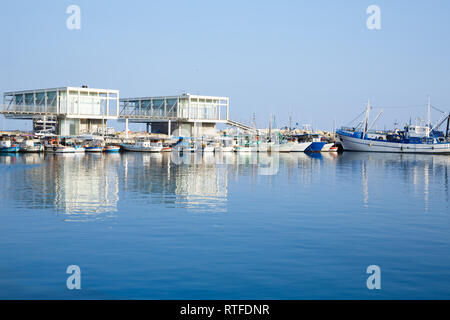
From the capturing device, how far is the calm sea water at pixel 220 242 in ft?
51.6

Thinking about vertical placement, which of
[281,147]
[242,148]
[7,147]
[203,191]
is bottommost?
[203,191]

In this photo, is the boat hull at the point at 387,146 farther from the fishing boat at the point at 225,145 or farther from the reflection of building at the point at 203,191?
the reflection of building at the point at 203,191

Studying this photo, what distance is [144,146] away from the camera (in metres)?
120

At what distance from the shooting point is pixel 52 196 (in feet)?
119

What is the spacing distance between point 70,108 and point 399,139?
9058 cm

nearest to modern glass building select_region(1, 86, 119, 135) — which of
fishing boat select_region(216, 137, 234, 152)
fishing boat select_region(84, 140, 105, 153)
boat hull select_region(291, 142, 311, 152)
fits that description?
fishing boat select_region(84, 140, 105, 153)

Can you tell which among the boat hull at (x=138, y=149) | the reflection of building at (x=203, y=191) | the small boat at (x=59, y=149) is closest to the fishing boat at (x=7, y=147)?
the small boat at (x=59, y=149)

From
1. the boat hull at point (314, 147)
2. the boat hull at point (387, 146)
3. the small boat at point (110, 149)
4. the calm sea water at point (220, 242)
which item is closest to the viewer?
the calm sea water at point (220, 242)

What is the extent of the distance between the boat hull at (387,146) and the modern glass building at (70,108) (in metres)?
72.5

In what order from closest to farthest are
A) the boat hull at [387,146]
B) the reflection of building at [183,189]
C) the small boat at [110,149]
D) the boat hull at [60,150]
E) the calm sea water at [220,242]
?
the calm sea water at [220,242] < the reflection of building at [183,189] < the boat hull at [60,150] < the small boat at [110,149] < the boat hull at [387,146]

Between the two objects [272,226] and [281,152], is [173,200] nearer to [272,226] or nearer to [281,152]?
[272,226]

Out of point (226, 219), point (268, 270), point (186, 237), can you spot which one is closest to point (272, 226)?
point (226, 219)

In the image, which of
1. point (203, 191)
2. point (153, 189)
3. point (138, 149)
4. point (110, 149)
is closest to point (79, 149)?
point (110, 149)

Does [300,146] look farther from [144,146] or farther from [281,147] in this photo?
[144,146]
